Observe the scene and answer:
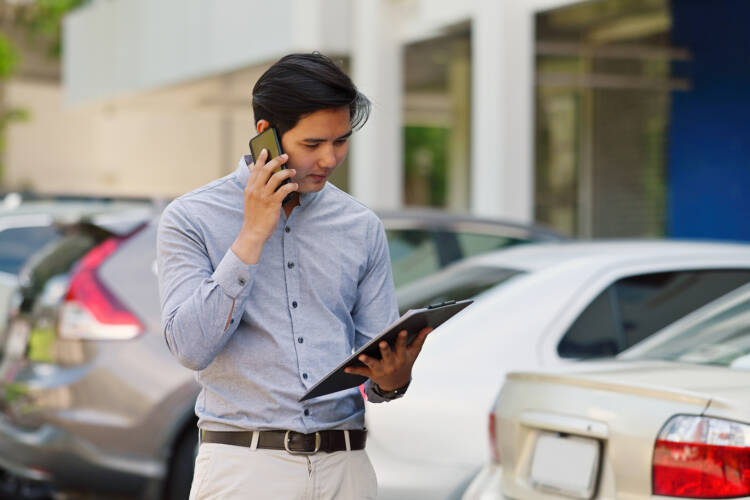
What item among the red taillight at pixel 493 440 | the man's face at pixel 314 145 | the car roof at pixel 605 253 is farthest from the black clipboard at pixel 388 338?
the car roof at pixel 605 253

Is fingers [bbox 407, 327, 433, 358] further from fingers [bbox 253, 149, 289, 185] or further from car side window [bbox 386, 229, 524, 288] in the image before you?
car side window [bbox 386, 229, 524, 288]

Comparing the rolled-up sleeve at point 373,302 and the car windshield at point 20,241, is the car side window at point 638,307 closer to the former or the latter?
the rolled-up sleeve at point 373,302

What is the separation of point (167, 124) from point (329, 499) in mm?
27051

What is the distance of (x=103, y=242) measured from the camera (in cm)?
623

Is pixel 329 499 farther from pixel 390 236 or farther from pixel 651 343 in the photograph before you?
pixel 390 236

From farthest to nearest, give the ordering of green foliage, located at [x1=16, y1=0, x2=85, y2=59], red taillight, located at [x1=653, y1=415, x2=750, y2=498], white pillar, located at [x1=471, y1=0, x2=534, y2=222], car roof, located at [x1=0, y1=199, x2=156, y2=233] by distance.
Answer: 1. green foliage, located at [x1=16, y1=0, x2=85, y2=59]
2. white pillar, located at [x1=471, y1=0, x2=534, y2=222]
3. car roof, located at [x1=0, y1=199, x2=156, y2=233]
4. red taillight, located at [x1=653, y1=415, x2=750, y2=498]

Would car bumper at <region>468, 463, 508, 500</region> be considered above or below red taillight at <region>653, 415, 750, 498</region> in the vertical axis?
below

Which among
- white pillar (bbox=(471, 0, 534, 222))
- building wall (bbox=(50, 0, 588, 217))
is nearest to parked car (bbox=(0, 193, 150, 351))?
white pillar (bbox=(471, 0, 534, 222))

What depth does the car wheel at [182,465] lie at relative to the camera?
5782 millimetres

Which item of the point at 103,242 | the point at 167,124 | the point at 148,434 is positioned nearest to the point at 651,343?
the point at 148,434

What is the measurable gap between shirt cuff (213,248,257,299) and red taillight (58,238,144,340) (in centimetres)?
351

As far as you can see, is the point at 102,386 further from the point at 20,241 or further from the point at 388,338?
the point at 388,338

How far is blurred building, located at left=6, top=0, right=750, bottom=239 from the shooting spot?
11523mm

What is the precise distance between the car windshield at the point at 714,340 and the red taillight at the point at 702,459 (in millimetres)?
450
